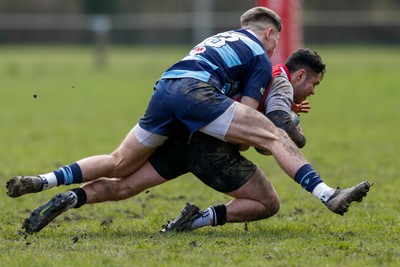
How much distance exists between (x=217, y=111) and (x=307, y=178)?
795 mm

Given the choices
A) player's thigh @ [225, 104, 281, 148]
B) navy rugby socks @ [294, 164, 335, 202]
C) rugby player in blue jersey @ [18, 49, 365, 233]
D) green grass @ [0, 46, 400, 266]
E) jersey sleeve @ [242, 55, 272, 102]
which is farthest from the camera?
rugby player in blue jersey @ [18, 49, 365, 233]

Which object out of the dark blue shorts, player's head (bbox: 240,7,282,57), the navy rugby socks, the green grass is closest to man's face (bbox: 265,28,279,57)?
player's head (bbox: 240,7,282,57)

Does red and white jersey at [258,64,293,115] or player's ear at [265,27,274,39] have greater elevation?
player's ear at [265,27,274,39]

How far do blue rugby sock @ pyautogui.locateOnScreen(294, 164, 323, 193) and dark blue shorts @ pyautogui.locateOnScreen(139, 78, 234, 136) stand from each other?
2.29 ft

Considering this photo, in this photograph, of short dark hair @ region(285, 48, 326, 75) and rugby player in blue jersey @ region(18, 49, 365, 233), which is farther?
short dark hair @ region(285, 48, 326, 75)

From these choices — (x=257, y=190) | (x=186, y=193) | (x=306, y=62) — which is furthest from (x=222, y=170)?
(x=186, y=193)

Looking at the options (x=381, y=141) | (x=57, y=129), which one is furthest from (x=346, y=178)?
(x=57, y=129)

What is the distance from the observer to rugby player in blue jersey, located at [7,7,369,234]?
6.22 m

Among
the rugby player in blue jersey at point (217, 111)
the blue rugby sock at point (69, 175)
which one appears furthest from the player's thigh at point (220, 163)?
the blue rugby sock at point (69, 175)

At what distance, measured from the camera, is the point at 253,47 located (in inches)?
256

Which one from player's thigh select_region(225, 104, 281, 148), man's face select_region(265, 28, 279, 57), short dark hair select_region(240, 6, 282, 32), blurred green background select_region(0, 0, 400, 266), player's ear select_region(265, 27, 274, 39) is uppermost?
short dark hair select_region(240, 6, 282, 32)

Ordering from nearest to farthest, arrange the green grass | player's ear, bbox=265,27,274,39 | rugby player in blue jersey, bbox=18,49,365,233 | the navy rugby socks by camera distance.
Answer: the green grass, the navy rugby socks, rugby player in blue jersey, bbox=18,49,365,233, player's ear, bbox=265,27,274,39

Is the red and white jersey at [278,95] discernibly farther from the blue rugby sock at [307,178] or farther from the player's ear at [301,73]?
the blue rugby sock at [307,178]

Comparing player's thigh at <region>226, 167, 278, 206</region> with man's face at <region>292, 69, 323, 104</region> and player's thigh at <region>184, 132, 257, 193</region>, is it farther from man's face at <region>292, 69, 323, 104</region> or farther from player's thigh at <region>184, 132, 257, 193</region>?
man's face at <region>292, 69, 323, 104</region>
